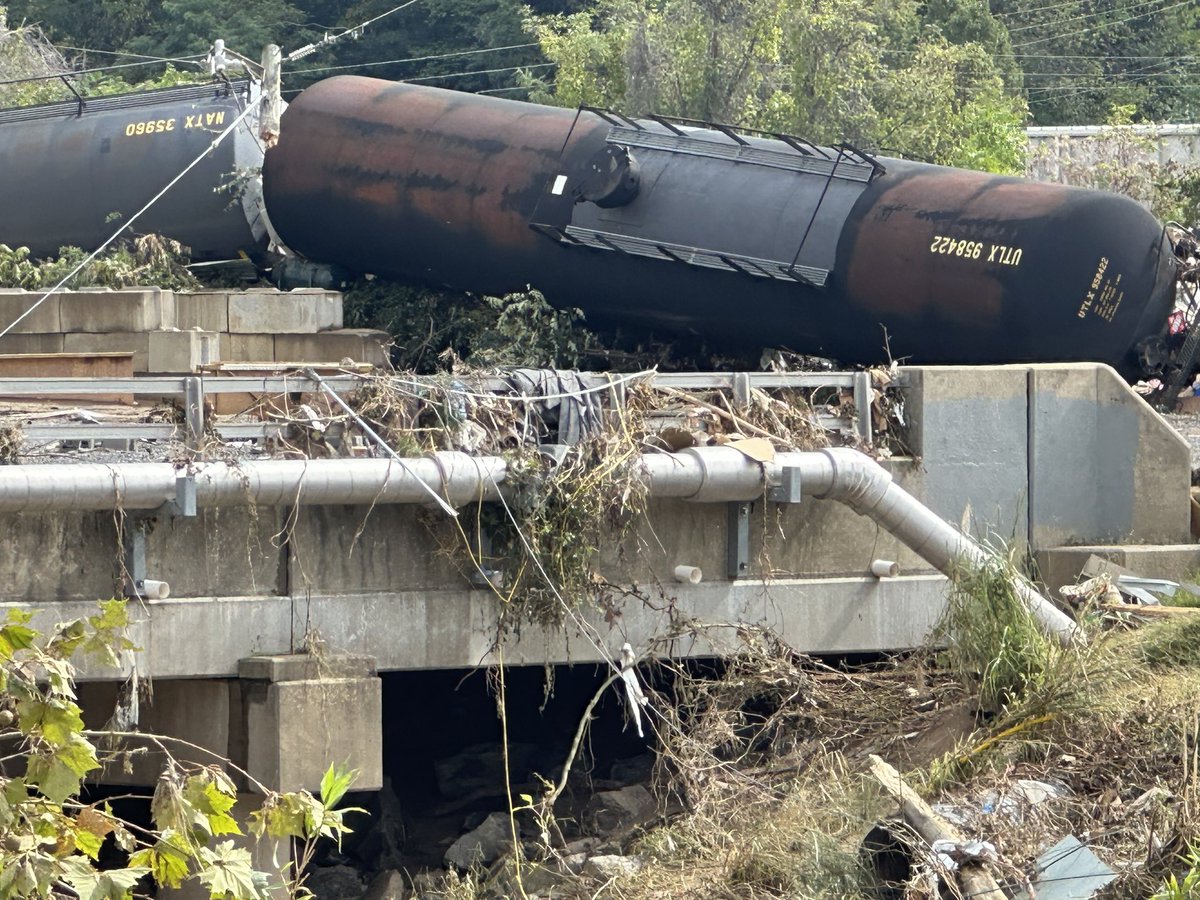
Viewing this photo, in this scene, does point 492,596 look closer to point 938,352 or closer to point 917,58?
point 938,352

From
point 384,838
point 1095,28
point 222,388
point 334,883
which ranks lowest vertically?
point 334,883

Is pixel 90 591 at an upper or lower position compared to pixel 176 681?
upper

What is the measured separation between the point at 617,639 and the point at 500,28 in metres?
36.5

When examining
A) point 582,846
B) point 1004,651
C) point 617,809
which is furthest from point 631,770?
point 1004,651

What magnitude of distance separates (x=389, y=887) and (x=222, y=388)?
10.6ft

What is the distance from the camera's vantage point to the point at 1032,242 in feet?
44.6

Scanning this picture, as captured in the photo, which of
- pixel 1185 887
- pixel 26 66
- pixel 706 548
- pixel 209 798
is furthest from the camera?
pixel 26 66

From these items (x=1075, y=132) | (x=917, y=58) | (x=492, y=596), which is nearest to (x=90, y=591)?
(x=492, y=596)

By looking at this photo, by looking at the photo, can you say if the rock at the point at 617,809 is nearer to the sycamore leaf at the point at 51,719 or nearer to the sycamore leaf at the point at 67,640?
the sycamore leaf at the point at 67,640

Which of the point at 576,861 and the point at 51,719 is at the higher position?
the point at 51,719

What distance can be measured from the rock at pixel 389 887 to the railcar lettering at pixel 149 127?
9.38 metres

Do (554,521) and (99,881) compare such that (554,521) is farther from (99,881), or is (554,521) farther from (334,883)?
(99,881)

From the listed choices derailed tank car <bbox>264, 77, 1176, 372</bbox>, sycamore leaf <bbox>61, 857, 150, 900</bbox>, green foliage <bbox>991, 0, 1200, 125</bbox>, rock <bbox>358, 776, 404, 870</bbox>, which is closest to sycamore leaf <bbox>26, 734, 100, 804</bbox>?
sycamore leaf <bbox>61, 857, 150, 900</bbox>

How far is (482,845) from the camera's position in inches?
447
